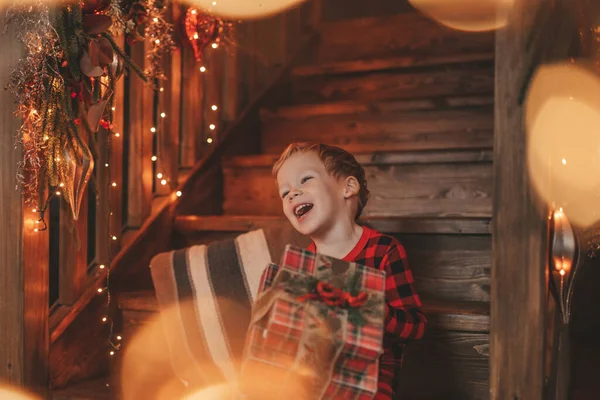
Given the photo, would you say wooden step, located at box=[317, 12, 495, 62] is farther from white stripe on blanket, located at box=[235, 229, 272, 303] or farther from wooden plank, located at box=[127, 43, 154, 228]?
white stripe on blanket, located at box=[235, 229, 272, 303]

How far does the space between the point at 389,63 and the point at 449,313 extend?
157 centimetres

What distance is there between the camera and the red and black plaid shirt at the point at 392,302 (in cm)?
138

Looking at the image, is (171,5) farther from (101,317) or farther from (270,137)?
(101,317)

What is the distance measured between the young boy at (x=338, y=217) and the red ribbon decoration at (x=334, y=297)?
30 cm

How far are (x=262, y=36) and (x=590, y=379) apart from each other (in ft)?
6.94

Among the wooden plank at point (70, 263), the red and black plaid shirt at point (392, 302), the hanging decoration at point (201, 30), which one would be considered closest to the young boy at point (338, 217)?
the red and black plaid shirt at point (392, 302)

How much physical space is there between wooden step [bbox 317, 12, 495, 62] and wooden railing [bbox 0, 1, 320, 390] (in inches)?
17.1

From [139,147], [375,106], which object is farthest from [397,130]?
[139,147]

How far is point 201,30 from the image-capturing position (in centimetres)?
236

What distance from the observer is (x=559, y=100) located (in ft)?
4.54

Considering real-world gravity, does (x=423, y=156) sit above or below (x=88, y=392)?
above

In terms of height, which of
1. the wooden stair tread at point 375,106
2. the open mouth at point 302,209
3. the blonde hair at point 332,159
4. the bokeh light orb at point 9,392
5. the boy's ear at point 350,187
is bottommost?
the bokeh light orb at point 9,392

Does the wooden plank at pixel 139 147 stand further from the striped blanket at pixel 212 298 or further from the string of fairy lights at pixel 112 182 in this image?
the striped blanket at pixel 212 298

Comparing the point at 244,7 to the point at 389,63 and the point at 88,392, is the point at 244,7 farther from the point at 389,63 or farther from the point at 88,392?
the point at 88,392
